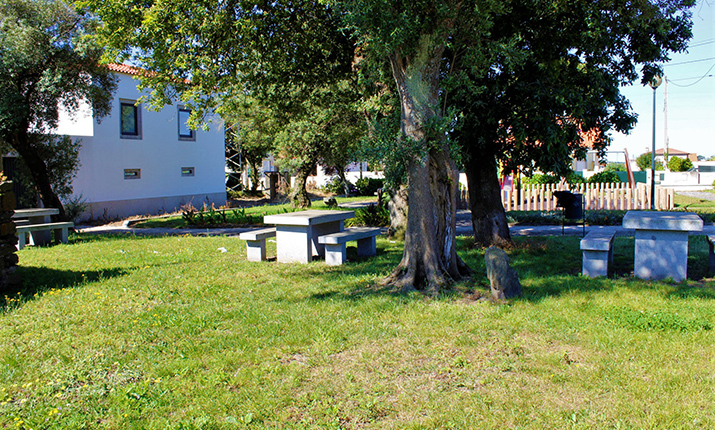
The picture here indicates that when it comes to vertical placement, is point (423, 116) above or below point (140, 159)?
below

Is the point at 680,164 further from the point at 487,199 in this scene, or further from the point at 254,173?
the point at 487,199


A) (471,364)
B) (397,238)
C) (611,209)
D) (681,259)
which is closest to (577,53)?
(681,259)

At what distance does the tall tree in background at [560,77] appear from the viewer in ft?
27.3

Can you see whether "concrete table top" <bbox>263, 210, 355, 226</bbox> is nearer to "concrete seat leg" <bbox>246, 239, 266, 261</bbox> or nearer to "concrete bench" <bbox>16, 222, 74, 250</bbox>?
"concrete seat leg" <bbox>246, 239, 266, 261</bbox>

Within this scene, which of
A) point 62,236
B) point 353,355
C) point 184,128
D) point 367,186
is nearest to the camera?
point 353,355

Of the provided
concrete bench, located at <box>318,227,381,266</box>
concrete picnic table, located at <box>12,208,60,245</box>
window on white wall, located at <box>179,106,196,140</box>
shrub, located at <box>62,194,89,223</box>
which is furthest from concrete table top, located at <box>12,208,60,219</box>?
window on white wall, located at <box>179,106,196,140</box>

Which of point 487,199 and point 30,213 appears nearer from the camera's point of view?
point 487,199

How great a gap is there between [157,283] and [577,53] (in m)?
7.90

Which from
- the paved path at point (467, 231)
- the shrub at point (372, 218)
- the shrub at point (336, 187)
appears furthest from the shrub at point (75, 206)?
the shrub at point (336, 187)

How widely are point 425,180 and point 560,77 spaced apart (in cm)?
386

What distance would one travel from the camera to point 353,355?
456 centimetres

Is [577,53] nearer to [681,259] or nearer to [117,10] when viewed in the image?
[681,259]

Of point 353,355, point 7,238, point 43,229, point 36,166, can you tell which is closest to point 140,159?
point 36,166

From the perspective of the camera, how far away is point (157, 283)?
24.3 ft
